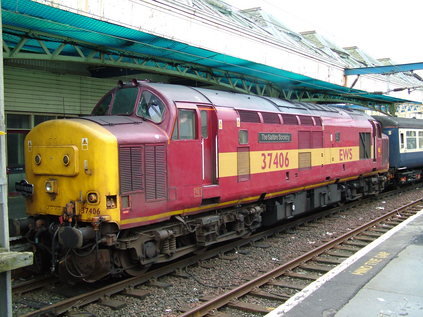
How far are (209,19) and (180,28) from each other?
4.53 feet

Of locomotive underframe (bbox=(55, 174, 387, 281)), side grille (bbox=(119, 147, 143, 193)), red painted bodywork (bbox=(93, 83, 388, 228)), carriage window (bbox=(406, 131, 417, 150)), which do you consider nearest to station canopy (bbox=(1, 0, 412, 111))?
red painted bodywork (bbox=(93, 83, 388, 228))

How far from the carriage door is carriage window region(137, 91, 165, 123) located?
35.5 inches

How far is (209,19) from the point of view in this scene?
13.0 m

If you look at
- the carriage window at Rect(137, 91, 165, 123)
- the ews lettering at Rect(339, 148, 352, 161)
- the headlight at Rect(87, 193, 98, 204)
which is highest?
the carriage window at Rect(137, 91, 165, 123)

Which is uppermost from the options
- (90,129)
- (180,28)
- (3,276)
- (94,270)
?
(180,28)

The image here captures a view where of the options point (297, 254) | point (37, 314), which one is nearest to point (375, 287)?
point (297, 254)

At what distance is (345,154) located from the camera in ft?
45.8

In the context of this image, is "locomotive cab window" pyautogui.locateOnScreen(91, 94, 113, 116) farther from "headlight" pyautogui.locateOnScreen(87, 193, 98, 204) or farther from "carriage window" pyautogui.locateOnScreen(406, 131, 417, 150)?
"carriage window" pyautogui.locateOnScreen(406, 131, 417, 150)

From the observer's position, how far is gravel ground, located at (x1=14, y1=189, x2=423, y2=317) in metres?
6.37

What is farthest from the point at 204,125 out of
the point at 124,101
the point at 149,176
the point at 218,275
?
the point at 218,275

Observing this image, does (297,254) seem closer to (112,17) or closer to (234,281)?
(234,281)

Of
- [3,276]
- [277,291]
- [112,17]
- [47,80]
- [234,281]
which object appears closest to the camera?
[3,276]

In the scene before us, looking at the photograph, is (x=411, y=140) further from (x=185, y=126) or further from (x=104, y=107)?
(x=104, y=107)

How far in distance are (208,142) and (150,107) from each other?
4.52 feet
